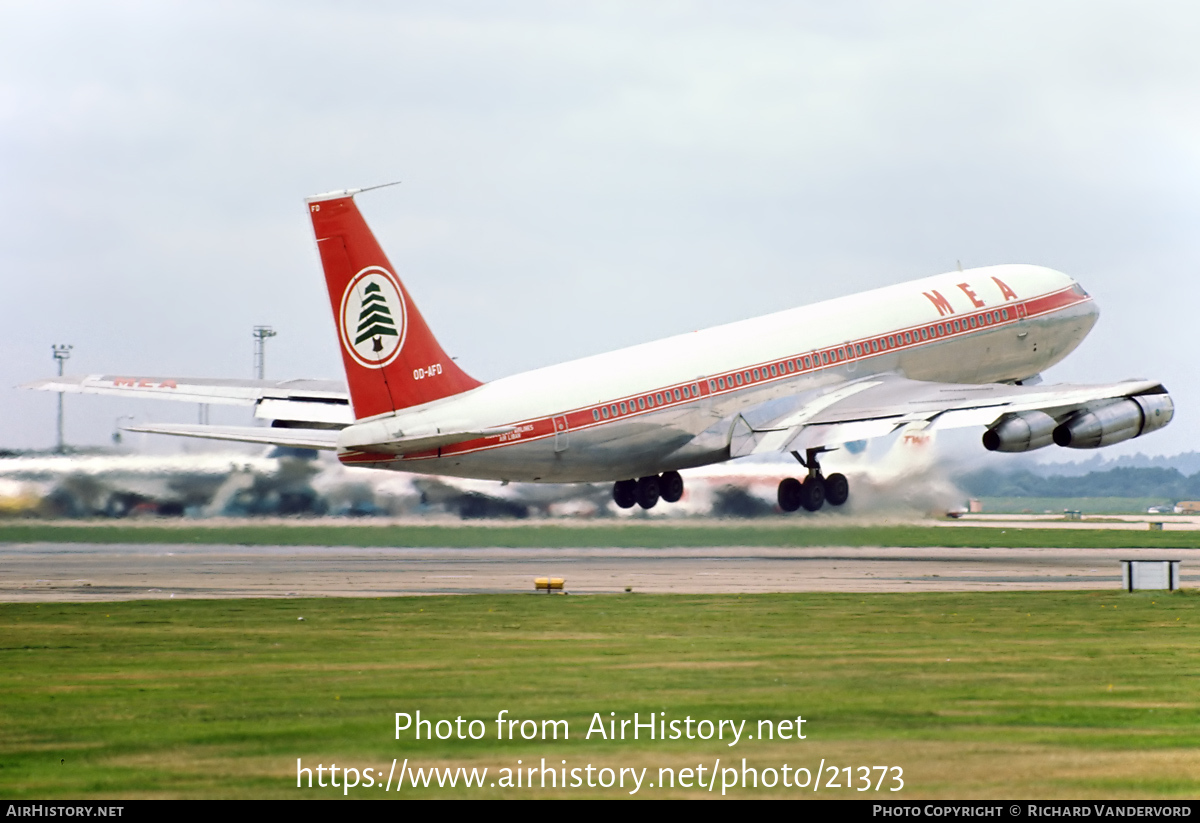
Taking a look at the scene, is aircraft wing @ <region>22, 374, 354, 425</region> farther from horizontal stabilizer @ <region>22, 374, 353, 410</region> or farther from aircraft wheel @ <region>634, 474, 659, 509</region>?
aircraft wheel @ <region>634, 474, 659, 509</region>

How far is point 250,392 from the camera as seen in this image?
176 feet

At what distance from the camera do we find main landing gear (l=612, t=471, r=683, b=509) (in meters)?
53.7

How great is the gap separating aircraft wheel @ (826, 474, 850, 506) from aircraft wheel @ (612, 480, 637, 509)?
586 centimetres

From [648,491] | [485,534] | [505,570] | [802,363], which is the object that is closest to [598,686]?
[505,570]

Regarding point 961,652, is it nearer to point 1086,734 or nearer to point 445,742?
point 1086,734

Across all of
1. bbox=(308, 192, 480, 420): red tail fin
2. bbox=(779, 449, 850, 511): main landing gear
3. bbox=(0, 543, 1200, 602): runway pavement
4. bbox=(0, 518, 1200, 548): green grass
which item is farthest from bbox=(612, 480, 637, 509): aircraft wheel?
bbox=(308, 192, 480, 420): red tail fin

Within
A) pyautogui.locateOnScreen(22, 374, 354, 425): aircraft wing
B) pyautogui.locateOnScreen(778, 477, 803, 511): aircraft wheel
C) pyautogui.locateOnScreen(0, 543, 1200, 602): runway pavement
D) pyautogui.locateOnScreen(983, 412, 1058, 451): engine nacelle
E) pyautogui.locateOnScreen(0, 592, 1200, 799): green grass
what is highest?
pyautogui.locateOnScreen(22, 374, 354, 425): aircraft wing

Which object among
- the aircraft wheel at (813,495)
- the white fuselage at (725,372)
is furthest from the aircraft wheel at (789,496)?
the white fuselage at (725,372)

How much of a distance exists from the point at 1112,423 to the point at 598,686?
31.4 m

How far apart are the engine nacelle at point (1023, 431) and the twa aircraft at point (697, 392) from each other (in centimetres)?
6

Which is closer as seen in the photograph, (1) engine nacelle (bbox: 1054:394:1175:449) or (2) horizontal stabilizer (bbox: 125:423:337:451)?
(2) horizontal stabilizer (bbox: 125:423:337:451)

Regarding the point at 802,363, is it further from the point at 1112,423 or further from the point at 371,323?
the point at 371,323

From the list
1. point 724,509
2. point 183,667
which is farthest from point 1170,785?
point 724,509
